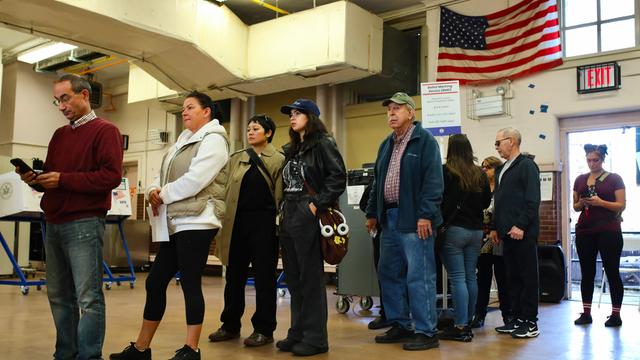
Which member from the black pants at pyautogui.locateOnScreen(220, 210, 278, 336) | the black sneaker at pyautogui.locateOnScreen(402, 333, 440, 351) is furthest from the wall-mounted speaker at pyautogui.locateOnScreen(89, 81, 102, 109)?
the black sneaker at pyautogui.locateOnScreen(402, 333, 440, 351)

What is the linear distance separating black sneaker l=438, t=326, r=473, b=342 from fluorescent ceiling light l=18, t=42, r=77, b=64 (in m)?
8.36

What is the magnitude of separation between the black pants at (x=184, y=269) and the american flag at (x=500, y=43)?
5520mm

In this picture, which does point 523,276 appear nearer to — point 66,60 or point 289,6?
point 289,6

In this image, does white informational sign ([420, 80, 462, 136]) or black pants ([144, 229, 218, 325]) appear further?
white informational sign ([420, 80, 462, 136])

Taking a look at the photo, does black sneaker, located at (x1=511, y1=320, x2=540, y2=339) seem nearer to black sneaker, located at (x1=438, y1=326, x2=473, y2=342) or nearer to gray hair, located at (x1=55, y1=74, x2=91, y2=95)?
black sneaker, located at (x1=438, y1=326, x2=473, y2=342)

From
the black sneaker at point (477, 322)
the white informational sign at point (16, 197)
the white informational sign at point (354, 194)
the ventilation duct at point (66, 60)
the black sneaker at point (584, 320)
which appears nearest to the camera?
the black sneaker at point (477, 322)

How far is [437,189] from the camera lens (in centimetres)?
346

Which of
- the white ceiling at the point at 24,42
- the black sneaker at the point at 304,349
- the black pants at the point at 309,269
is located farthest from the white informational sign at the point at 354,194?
the white ceiling at the point at 24,42

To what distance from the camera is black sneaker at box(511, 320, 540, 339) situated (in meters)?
4.00

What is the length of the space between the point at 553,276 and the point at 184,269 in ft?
16.4

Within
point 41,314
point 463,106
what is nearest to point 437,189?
point 41,314

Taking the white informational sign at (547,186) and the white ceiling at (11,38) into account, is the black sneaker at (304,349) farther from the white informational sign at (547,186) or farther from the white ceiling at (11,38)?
the white ceiling at (11,38)

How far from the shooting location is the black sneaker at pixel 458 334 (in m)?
3.86

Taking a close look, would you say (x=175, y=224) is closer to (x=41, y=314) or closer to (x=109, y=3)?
(x=41, y=314)
